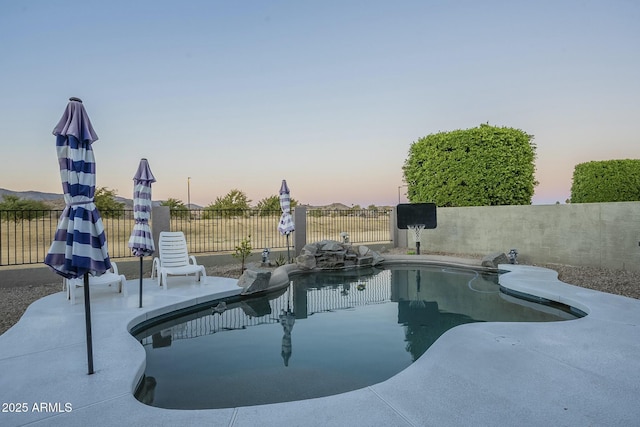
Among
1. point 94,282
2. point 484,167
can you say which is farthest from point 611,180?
point 94,282

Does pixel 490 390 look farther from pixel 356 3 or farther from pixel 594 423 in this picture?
pixel 356 3

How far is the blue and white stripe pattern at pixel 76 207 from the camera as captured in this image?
2807mm

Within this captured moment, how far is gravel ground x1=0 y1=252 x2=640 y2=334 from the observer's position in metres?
5.41

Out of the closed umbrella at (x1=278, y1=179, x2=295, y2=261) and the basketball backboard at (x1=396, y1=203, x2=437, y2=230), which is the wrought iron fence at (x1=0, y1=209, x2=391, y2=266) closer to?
the closed umbrella at (x1=278, y1=179, x2=295, y2=261)

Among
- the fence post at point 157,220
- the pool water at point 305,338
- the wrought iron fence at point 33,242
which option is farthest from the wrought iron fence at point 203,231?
the pool water at point 305,338

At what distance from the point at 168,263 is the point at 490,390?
6.50 metres

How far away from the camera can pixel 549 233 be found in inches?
395

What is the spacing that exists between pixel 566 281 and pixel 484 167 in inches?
251

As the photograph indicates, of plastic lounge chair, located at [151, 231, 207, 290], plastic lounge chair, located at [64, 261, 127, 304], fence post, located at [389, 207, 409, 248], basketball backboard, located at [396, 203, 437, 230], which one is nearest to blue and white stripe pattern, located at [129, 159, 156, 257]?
plastic lounge chair, located at [64, 261, 127, 304]

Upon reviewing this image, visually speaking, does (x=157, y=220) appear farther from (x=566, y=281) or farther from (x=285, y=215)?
(x=566, y=281)

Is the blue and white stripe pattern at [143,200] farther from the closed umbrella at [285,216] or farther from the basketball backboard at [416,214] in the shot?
the basketball backboard at [416,214]

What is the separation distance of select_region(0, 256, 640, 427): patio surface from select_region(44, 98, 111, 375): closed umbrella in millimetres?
508

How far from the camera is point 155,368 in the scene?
3678mm

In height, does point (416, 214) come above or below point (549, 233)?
above
